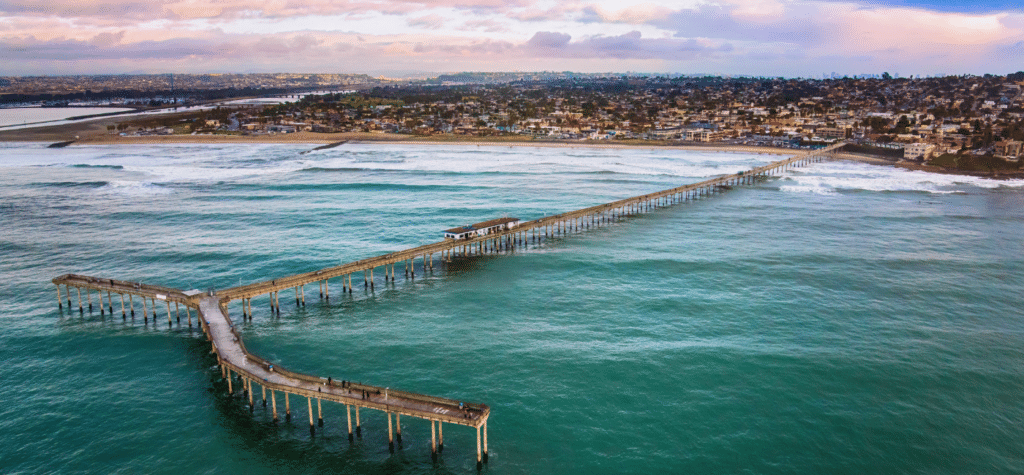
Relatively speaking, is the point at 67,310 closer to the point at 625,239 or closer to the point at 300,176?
the point at 625,239

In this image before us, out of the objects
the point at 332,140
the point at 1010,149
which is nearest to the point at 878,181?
the point at 1010,149

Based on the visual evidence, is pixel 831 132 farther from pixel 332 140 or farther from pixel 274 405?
pixel 274 405

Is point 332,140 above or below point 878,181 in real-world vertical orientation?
above

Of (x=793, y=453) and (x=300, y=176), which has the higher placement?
(x=300, y=176)

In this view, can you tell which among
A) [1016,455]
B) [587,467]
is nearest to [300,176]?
[587,467]

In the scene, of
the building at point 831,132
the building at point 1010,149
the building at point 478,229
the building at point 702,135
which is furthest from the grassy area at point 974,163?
the building at point 478,229

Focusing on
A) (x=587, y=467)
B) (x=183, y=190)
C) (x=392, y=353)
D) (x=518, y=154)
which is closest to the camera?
(x=587, y=467)

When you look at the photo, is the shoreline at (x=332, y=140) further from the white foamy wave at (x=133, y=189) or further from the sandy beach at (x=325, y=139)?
the white foamy wave at (x=133, y=189)
